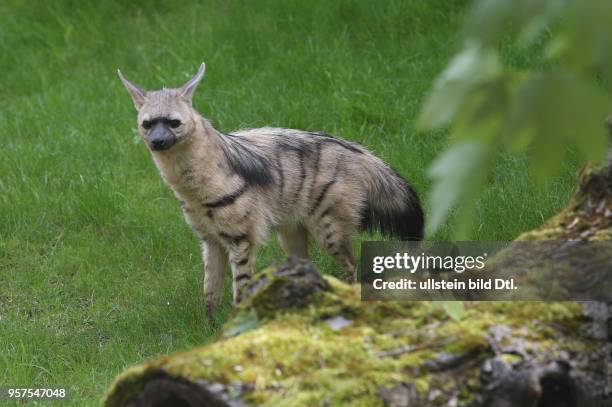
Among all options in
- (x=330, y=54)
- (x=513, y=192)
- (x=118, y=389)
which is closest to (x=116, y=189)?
(x=330, y=54)

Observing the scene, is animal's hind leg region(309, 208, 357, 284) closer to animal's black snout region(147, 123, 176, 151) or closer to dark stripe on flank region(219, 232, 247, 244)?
dark stripe on flank region(219, 232, 247, 244)

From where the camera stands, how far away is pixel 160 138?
5.30 m

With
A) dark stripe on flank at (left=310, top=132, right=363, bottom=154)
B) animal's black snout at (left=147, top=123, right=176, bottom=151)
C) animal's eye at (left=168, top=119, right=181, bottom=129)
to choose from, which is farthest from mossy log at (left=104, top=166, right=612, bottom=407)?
dark stripe on flank at (left=310, top=132, right=363, bottom=154)

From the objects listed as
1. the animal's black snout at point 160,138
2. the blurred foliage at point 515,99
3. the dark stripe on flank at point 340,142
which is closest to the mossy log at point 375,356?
the blurred foliage at point 515,99

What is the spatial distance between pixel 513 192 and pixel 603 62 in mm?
4783

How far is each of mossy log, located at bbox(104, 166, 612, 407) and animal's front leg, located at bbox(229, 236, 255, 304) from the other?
2.40m

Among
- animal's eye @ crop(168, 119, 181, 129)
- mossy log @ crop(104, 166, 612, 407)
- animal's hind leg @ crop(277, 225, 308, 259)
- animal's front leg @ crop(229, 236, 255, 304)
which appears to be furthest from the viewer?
animal's hind leg @ crop(277, 225, 308, 259)

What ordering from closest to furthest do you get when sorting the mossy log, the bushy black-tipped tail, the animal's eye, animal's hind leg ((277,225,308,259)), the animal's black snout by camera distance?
the mossy log → the animal's black snout → the animal's eye → the bushy black-tipped tail → animal's hind leg ((277,225,308,259))

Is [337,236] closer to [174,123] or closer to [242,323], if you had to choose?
[174,123]

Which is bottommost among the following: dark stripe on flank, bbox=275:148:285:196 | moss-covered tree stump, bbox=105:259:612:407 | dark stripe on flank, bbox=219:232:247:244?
moss-covered tree stump, bbox=105:259:612:407

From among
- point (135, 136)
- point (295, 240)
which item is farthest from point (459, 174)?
point (135, 136)

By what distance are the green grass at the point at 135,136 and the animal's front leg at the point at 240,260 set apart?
229 mm

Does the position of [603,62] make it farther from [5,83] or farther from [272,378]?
[5,83]

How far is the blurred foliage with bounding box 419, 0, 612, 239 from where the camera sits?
4.07ft
